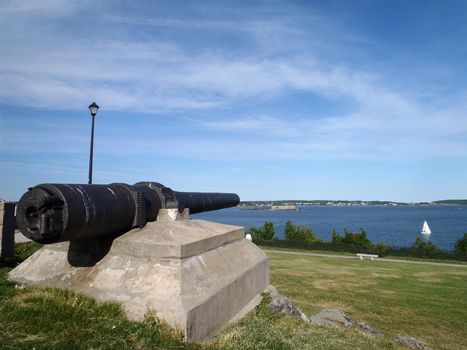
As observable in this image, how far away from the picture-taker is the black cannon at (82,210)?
363cm

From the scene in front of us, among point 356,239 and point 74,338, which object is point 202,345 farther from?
point 356,239

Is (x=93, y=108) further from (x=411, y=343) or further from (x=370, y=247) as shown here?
(x=370, y=247)

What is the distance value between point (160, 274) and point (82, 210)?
1070mm

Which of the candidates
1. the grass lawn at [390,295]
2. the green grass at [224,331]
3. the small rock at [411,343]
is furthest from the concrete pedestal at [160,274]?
the grass lawn at [390,295]

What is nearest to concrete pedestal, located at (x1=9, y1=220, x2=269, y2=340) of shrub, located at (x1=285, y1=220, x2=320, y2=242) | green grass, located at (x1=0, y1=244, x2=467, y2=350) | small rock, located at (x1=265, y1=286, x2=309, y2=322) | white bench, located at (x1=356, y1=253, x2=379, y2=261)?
green grass, located at (x1=0, y1=244, x2=467, y2=350)

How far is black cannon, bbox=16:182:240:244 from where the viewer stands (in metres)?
3.63

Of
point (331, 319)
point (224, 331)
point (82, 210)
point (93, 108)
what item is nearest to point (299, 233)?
point (93, 108)

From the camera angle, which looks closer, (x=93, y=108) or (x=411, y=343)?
(x=411, y=343)

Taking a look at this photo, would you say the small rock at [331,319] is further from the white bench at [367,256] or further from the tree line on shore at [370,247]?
the tree line on shore at [370,247]

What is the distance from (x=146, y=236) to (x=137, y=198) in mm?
512

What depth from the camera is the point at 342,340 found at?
532cm

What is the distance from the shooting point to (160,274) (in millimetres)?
4363

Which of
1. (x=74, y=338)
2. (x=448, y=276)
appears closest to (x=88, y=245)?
(x=74, y=338)

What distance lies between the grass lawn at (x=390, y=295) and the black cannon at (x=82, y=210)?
17.0 ft
